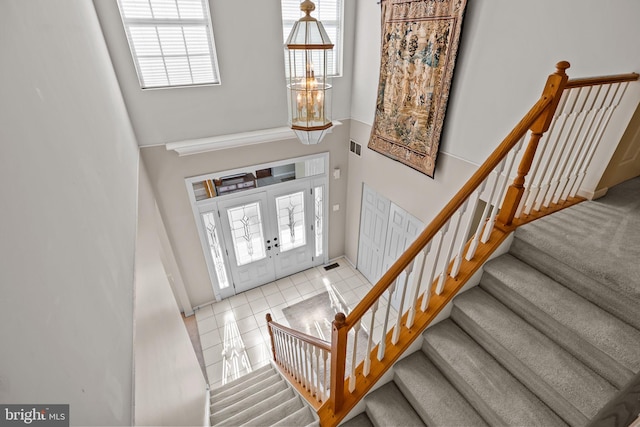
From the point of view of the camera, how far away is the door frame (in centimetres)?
482

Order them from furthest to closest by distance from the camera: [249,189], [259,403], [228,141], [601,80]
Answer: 1. [249,189]
2. [228,141]
3. [259,403]
4. [601,80]

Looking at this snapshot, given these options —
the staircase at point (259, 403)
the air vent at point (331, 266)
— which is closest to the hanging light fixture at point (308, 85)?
the staircase at point (259, 403)

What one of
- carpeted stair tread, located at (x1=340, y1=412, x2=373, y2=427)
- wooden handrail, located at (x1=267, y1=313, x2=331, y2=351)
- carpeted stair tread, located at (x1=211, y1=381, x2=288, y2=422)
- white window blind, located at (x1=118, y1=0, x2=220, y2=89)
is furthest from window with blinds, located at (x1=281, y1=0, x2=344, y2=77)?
carpeted stair tread, located at (x1=211, y1=381, x2=288, y2=422)

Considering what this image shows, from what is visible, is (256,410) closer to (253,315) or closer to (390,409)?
(390,409)

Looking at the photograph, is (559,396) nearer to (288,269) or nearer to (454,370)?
(454,370)

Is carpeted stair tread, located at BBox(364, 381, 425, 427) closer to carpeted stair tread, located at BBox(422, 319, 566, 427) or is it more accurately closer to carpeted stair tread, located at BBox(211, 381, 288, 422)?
carpeted stair tread, located at BBox(422, 319, 566, 427)

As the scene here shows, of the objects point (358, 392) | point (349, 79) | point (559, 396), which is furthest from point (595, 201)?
point (349, 79)

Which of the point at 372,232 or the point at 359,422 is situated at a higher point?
the point at 359,422

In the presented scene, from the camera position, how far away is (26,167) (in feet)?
2.88

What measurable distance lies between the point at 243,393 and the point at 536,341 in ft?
10.5

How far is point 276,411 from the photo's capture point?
306cm

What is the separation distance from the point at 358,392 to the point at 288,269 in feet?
14.2

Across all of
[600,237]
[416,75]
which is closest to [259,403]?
[600,237]

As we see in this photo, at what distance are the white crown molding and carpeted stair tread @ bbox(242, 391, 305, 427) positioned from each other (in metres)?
3.32
